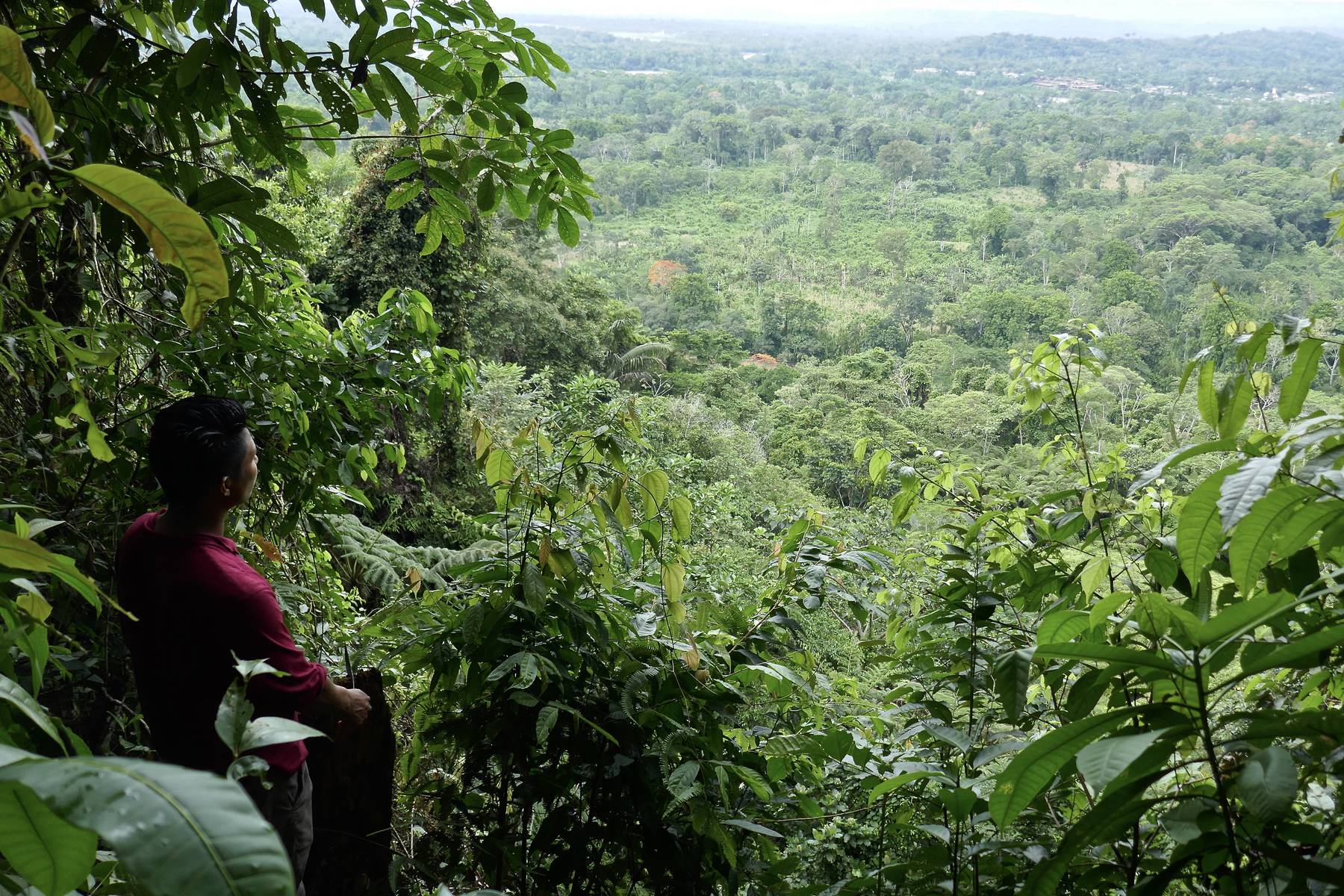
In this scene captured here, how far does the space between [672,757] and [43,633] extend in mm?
789

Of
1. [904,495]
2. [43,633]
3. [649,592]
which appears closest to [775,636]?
[649,592]

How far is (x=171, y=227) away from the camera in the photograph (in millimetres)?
556

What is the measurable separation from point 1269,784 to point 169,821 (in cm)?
55

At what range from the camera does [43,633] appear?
673 millimetres

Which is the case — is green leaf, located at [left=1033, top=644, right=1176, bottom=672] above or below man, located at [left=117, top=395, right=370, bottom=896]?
above

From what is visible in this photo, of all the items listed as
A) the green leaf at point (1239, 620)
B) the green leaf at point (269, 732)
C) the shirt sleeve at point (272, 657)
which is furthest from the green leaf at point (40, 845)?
the shirt sleeve at point (272, 657)

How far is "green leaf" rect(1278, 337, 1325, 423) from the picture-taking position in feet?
2.66

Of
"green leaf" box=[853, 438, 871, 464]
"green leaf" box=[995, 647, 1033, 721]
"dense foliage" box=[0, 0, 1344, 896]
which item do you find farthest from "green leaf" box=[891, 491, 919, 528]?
"green leaf" box=[995, 647, 1033, 721]

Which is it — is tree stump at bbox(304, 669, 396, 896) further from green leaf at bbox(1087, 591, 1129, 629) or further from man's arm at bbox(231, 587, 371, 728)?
green leaf at bbox(1087, 591, 1129, 629)

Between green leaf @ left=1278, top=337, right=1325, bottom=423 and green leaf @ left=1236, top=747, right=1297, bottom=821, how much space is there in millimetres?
415

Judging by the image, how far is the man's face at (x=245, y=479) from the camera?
4.55 ft

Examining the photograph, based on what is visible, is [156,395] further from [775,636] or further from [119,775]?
[119,775]

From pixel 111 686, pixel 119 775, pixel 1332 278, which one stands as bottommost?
pixel 1332 278

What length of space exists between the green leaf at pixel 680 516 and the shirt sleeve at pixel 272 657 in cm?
57
